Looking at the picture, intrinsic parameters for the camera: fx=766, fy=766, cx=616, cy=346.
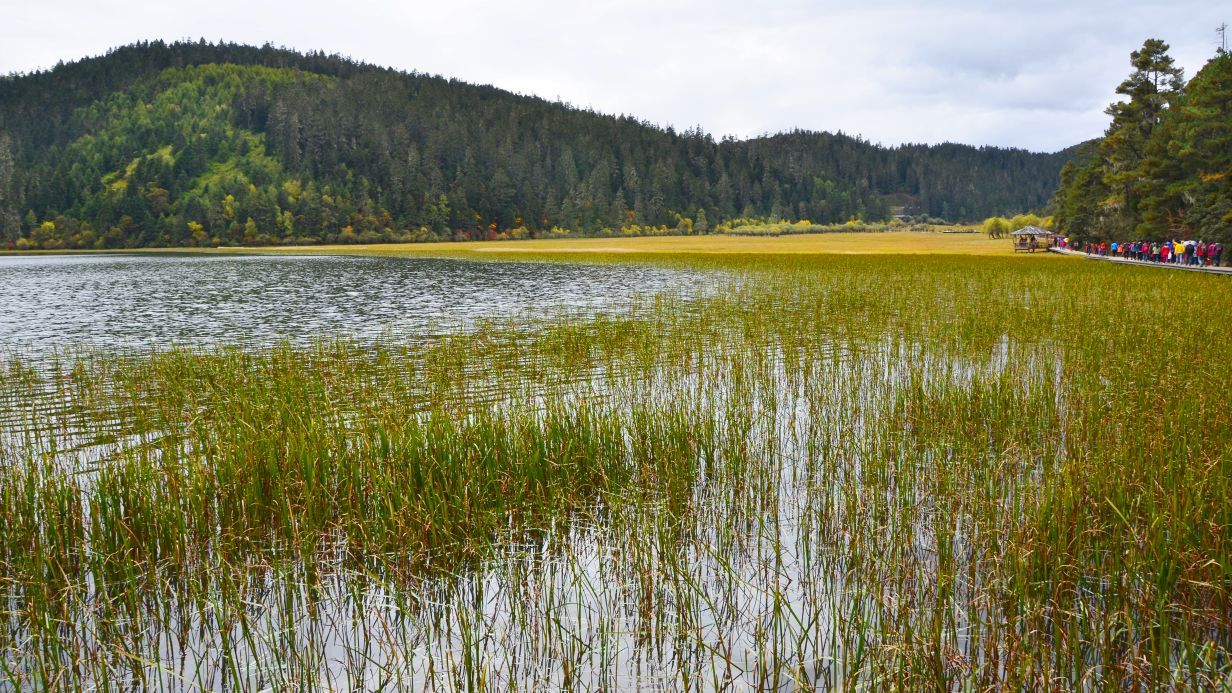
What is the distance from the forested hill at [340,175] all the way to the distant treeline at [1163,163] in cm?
10150

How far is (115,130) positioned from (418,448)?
688ft

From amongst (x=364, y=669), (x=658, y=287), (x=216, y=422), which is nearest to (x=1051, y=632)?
(x=364, y=669)

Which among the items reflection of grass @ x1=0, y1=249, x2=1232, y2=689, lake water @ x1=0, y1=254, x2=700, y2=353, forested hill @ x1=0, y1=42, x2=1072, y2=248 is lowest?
reflection of grass @ x1=0, y1=249, x2=1232, y2=689

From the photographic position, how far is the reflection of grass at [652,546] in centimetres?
380

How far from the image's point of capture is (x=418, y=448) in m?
6.28

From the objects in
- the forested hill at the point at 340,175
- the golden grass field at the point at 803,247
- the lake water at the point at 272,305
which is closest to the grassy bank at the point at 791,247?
the golden grass field at the point at 803,247

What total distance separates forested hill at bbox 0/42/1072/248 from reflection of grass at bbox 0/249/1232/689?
12889 cm

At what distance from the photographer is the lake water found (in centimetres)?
1841

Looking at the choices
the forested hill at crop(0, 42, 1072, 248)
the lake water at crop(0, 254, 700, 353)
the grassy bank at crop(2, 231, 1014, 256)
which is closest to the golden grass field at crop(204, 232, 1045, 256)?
the grassy bank at crop(2, 231, 1014, 256)

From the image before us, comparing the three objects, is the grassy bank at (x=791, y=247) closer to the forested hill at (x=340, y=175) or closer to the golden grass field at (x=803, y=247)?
the golden grass field at (x=803, y=247)

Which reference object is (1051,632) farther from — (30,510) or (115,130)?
(115,130)

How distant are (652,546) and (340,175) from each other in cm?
15854

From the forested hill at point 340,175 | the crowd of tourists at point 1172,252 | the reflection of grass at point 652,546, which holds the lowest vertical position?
the reflection of grass at point 652,546

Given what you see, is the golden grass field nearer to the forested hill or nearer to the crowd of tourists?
the crowd of tourists
